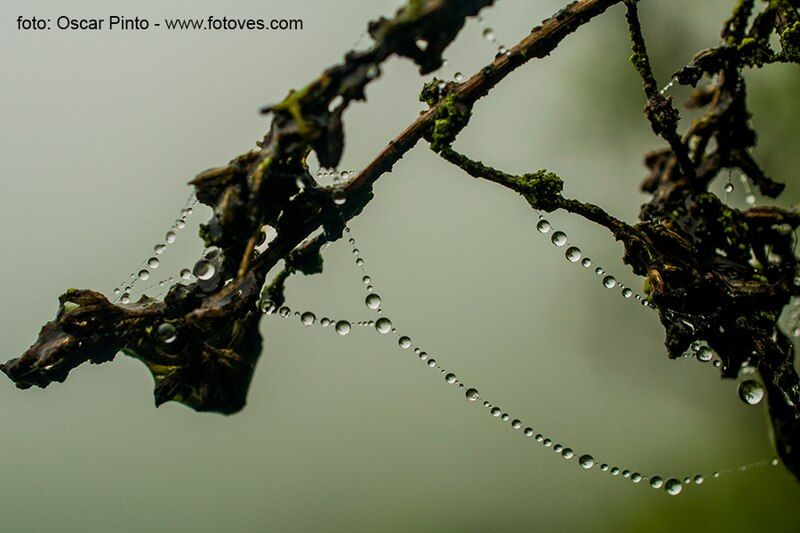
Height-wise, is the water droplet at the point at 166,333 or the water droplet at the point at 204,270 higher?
the water droplet at the point at 204,270

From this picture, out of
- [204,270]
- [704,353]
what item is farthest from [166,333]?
[704,353]

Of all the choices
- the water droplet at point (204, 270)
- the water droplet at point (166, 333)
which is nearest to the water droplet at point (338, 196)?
the water droplet at point (204, 270)

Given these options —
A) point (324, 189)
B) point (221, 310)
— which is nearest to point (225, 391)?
point (221, 310)

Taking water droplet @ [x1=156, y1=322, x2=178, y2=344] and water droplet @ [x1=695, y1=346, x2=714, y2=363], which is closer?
water droplet @ [x1=156, y1=322, x2=178, y2=344]

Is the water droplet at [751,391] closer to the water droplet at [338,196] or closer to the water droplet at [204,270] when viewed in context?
the water droplet at [338,196]

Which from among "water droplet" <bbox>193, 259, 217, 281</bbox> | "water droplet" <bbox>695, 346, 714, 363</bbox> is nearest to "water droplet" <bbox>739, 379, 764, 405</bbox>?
"water droplet" <bbox>695, 346, 714, 363</bbox>

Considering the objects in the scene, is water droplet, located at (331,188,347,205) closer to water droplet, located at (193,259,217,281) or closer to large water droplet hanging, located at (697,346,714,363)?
water droplet, located at (193,259,217,281)
